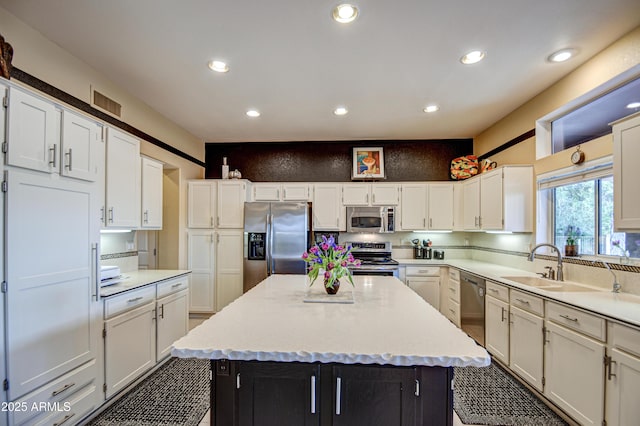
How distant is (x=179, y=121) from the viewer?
12.8ft

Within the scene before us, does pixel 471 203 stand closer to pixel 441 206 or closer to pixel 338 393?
pixel 441 206

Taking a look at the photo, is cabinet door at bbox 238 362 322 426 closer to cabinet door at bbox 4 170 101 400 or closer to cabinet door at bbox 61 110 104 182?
cabinet door at bbox 4 170 101 400

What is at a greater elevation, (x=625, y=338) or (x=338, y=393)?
(x=625, y=338)

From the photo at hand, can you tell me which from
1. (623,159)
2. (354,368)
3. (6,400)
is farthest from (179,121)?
(623,159)

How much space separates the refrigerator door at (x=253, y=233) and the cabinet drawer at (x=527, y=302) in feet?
9.53

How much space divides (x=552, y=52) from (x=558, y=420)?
2.74m

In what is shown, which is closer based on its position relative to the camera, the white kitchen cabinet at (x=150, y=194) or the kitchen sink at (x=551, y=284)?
the kitchen sink at (x=551, y=284)

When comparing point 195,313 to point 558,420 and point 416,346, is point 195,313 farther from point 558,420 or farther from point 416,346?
point 558,420

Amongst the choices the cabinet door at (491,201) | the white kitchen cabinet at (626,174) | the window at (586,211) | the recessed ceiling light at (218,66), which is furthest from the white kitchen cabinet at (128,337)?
the window at (586,211)

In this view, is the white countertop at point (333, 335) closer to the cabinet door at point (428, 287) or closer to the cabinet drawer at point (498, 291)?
the cabinet drawer at point (498, 291)

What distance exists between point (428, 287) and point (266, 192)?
9.12ft

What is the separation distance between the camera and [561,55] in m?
2.30

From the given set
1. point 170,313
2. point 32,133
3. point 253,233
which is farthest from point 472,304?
point 32,133

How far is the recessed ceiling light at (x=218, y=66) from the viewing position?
2475 mm
